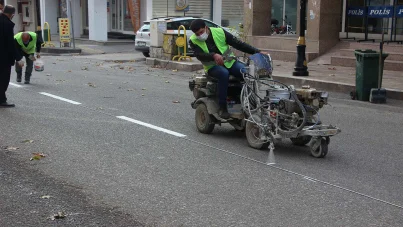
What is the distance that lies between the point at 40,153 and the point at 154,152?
1.51m

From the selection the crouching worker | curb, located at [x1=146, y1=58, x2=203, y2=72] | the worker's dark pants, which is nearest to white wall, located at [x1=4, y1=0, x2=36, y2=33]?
curb, located at [x1=146, y1=58, x2=203, y2=72]

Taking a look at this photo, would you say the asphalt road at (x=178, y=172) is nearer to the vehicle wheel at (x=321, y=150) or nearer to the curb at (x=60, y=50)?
the vehicle wheel at (x=321, y=150)

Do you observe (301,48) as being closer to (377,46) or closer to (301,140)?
(377,46)

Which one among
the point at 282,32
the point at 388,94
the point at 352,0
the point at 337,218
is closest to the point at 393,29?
the point at 352,0

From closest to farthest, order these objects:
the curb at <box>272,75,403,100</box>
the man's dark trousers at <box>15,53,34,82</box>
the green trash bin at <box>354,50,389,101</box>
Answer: the green trash bin at <box>354,50,389,101</box>, the curb at <box>272,75,403,100</box>, the man's dark trousers at <box>15,53,34,82</box>

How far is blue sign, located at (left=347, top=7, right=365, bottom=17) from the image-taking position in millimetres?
20938

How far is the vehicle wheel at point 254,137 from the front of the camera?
25.9 feet

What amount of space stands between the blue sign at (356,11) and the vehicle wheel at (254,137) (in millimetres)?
14328

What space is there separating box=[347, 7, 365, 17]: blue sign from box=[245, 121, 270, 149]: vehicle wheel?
14.3 m

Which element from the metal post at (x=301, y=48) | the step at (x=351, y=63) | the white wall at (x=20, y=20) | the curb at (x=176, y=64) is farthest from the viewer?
the white wall at (x=20, y=20)

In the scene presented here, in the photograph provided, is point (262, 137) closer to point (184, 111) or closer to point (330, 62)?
point (184, 111)

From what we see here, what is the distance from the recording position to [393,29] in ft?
66.4

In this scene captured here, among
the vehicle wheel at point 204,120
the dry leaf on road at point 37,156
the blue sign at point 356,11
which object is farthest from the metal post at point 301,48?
the dry leaf on road at point 37,156

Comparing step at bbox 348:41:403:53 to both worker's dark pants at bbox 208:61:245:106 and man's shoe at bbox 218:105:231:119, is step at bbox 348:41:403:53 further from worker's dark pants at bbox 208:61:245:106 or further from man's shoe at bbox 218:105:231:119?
man's shoe at bbox 218:105:231:119
